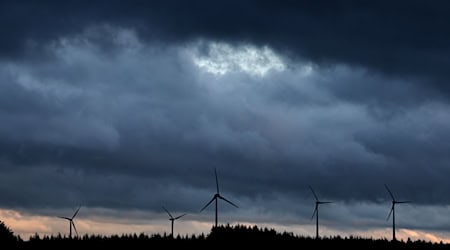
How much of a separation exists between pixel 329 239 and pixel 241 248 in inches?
952

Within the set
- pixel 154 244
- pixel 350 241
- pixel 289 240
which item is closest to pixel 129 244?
pixel 154 244

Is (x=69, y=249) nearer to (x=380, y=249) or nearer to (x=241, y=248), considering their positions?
(x=241, y=248)

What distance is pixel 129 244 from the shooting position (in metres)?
176

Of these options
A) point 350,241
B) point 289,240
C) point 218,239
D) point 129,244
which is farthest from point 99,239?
point 350,241

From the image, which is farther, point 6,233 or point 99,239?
point 99,239

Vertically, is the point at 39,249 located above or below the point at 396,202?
below

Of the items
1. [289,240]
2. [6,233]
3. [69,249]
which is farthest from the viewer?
[289,240]

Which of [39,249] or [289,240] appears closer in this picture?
[39,249]

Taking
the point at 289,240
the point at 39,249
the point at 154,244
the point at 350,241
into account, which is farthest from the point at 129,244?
the point at 350,241

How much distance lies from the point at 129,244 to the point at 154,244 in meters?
4.40

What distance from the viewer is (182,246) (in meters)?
174

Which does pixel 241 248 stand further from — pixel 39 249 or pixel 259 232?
pixel 39 249

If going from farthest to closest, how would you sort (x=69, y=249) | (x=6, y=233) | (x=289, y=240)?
(x=289, y=240), (x=69, y=249), (x=6, y=233)

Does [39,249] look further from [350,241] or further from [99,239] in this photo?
[350,241]
